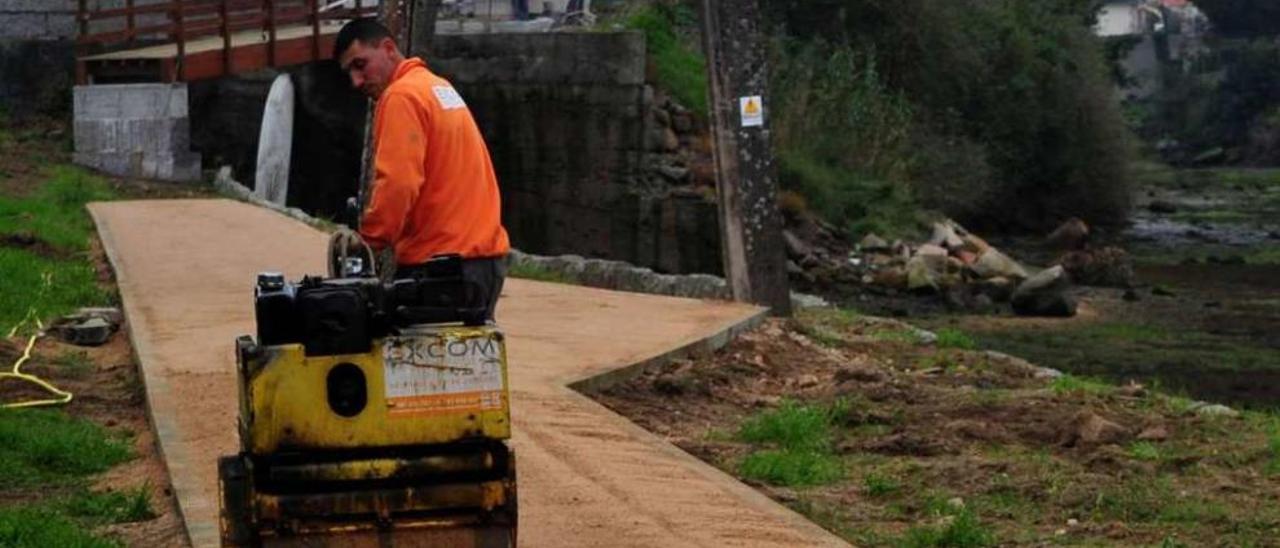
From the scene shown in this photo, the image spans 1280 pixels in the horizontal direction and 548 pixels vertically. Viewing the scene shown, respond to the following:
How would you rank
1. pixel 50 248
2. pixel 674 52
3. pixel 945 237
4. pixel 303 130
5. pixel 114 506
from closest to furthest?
pixel 114 506 → pixel 50 248 → pixel 303 130 → pixel 674 52 → pixel 945 237

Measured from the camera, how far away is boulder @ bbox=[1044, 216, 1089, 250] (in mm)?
44906

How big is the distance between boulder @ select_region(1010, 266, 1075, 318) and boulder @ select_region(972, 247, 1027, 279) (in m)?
2.57

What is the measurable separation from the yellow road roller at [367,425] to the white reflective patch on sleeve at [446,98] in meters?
0.90

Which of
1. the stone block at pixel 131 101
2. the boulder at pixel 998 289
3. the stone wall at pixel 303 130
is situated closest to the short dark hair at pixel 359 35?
the stone block at pixel 131 101

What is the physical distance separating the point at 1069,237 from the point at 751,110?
26.3m

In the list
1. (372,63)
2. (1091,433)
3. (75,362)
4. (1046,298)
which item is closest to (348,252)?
(372,63)

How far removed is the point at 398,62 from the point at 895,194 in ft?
102

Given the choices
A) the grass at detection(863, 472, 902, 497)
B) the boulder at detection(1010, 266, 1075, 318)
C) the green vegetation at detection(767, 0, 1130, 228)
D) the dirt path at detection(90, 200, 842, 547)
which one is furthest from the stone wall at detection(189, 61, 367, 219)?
the grass at detection(863, 472, 902, 497)

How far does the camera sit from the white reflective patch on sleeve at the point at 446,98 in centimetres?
849

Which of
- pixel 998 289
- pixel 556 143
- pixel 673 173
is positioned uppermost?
pixel 556 143

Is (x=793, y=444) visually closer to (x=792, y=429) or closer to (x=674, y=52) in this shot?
(x=792, y=429)

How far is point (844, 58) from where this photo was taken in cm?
4034

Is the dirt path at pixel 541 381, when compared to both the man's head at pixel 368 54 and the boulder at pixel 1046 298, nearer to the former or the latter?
the man's head at pixel 368 54

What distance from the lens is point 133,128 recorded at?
1195 inches
